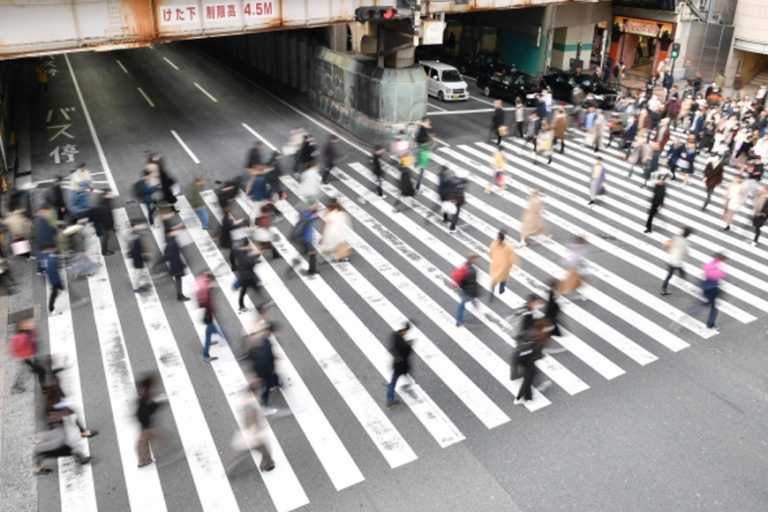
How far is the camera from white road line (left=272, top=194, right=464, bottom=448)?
983cm

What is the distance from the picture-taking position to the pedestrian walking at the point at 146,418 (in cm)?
845

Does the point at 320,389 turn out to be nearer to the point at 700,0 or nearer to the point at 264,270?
the point at 264,270

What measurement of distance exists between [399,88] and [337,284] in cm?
1127

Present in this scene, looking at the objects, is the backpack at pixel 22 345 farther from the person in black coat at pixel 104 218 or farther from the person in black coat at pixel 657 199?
the person in black coat at pixel 657 199

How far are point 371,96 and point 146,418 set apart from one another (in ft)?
57.1

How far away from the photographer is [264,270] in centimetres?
1461

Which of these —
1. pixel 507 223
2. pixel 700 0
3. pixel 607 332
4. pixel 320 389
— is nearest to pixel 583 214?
pixel 507 223

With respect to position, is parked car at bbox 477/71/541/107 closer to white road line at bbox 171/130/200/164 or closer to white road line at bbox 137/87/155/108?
white road line at bbox 171/130/200/164

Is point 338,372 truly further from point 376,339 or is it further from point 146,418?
point 146,418

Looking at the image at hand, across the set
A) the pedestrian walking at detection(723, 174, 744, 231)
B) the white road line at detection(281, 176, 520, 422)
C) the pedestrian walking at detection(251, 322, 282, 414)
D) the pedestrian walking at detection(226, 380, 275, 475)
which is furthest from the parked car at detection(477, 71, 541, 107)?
the pedestrian walking at detection(226, 380, 275, 475)

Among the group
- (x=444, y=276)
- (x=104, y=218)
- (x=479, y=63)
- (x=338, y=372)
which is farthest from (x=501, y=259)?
(x=479, y=63)

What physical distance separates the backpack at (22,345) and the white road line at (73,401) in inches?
30.1

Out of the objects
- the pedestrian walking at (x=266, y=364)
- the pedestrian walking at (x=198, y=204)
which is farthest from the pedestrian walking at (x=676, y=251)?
the pedestrian walking at (x=198, y=204)

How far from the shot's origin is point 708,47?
3366 centimetres
